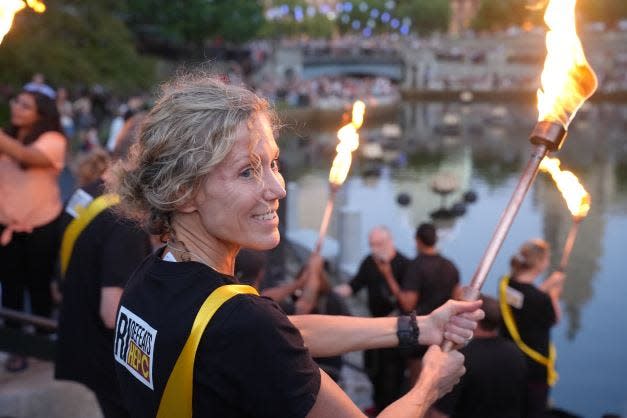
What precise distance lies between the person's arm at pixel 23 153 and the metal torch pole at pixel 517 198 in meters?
3.09

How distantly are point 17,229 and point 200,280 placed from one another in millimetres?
3315

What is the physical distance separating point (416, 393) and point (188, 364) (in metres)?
0.64

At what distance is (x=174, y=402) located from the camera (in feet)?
5.42

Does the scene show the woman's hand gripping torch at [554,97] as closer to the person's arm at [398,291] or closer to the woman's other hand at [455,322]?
the woman's other hand at [455,322]

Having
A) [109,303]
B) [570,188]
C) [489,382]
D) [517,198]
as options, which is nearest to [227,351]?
[517,198]

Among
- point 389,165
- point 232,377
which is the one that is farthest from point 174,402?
point 389,165

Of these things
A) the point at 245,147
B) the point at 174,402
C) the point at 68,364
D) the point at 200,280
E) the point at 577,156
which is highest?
the point at 245,147

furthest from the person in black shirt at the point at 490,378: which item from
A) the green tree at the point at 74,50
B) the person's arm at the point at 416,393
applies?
the green tree at the point at 74,50

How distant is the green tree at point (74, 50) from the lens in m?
18.0

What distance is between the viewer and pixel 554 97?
2.25 m

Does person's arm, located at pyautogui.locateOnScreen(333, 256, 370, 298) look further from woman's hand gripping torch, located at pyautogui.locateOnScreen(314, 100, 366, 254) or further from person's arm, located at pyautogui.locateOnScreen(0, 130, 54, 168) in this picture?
person's arm, located at pyautogui.locateOnScreen(0, 130, 54, 168)

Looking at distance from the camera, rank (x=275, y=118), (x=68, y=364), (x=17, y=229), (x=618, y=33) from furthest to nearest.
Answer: (x=618, y=33)
(x=17, y=229)
(x=68, y=364)
(x=275, y=118)

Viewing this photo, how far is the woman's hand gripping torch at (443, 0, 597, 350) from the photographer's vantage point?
6.92 ft

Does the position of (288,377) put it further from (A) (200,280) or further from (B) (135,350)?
(B) (135,350)
